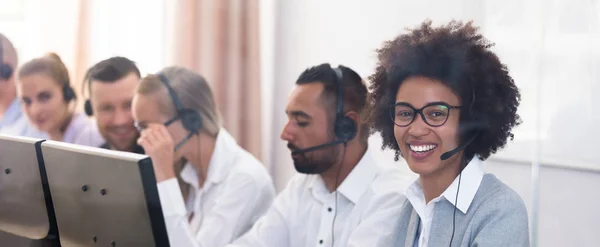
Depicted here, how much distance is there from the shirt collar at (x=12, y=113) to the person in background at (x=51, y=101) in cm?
3

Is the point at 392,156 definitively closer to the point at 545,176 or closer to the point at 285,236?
the point at 545,176

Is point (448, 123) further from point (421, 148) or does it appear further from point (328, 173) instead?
point (328, 173)

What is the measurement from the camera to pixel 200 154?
1832 mm

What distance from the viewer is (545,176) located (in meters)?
1.29

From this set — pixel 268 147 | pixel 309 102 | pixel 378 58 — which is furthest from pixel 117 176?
pixel 268 147

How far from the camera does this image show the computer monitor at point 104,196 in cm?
Result: 85

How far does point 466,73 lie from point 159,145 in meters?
0.90

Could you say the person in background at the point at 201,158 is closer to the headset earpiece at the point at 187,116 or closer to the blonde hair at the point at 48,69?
the headset earpiece at the point at 187,116

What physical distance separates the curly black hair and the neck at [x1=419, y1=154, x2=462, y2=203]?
0.09 ft

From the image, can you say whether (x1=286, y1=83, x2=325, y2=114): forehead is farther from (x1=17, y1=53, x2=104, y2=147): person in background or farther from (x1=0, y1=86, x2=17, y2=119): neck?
(x1=0, y1=86, x2=17, y2=119): neck

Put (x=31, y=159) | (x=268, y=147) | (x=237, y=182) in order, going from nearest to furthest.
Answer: (x=31, y=159)
(x=237, y=182)
(x=268, y=147)

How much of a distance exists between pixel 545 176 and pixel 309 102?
0.55 m

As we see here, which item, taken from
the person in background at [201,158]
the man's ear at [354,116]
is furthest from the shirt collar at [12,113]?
the man's ear at [354,116]

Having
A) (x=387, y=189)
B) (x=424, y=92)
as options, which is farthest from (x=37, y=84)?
(x=424, y=92)
